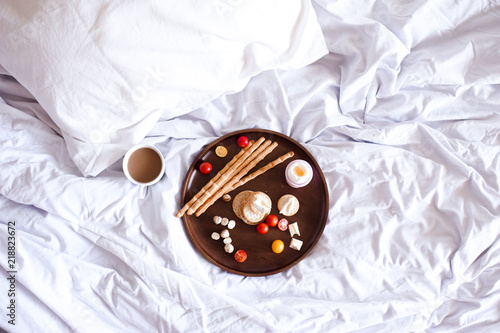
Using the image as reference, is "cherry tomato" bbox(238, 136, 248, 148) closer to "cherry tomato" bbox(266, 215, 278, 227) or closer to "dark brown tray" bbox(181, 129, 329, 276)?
"dark brown tray" bbox(181, 129, 329, 276)

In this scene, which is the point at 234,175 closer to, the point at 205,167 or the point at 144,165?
the point at 205,167

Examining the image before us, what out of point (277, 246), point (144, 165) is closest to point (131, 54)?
point (144, 165)

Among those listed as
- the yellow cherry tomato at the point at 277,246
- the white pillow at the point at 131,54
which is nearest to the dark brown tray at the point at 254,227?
the yellow cherry tomato at the point at 277,246

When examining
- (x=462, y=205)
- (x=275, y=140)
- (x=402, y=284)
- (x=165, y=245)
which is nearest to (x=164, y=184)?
(x=165, y=245)

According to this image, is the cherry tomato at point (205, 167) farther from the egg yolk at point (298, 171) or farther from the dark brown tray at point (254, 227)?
the egg yolk at point (298, 171)

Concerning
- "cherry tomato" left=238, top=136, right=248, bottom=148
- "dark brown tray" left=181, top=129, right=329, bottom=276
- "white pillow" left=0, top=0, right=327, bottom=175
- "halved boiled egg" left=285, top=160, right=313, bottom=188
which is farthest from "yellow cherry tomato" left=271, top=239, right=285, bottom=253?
"white pillow" left=0, top=0, right=327, bottom=175
